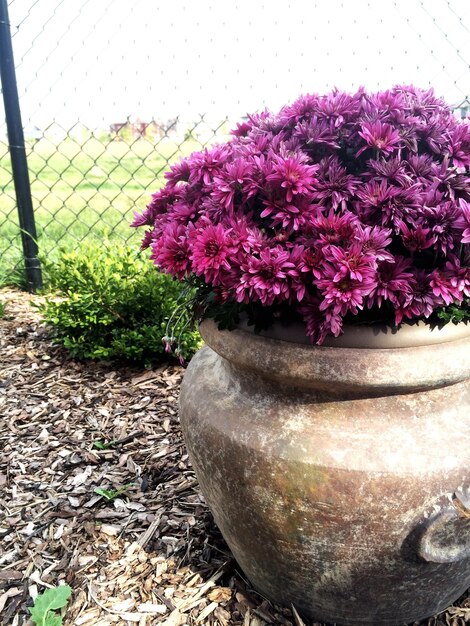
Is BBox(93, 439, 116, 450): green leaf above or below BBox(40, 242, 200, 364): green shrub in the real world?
below

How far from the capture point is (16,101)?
391 centimetres

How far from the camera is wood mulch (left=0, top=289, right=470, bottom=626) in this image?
171cm

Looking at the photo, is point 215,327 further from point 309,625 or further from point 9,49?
point 9,49

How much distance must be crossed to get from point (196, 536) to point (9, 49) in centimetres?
345

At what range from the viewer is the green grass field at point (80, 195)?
16.1 ft

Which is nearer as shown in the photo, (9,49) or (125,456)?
(125,456)

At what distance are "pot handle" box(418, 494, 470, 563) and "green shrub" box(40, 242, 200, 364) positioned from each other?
1.79 m

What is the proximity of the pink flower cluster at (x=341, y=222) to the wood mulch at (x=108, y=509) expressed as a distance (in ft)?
3.11

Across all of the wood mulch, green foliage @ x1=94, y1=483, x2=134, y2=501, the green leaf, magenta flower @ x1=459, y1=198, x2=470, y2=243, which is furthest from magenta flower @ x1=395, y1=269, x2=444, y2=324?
the green leaf

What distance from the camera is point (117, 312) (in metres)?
3.02

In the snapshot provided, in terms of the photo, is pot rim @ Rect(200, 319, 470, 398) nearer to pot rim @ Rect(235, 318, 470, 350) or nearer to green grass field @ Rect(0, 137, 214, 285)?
pot rim @ Rect(235, 318, 470, 350)

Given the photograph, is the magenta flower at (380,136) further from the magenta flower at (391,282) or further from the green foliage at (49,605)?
the green foliage at (49,605)

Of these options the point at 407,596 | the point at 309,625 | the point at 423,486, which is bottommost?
the point at 309,625

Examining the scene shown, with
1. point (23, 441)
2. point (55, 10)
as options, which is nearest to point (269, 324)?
point (23, 441)
